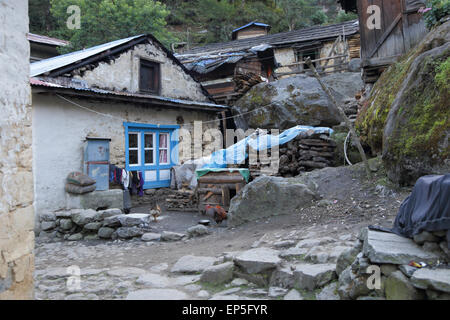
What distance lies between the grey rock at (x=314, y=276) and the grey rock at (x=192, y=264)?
4.69 feet

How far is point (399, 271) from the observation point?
2.79m

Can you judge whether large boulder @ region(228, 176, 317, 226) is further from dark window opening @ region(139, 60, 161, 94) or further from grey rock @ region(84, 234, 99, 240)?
dark window opening @ region(139, 60, 161, 94)

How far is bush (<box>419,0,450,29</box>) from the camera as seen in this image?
23.1 feet

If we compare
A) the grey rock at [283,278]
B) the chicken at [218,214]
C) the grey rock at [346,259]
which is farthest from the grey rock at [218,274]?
the chicken at [218,214]

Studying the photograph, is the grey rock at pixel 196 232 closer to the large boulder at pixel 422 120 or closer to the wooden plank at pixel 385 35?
the large boulder at pixel 422 120

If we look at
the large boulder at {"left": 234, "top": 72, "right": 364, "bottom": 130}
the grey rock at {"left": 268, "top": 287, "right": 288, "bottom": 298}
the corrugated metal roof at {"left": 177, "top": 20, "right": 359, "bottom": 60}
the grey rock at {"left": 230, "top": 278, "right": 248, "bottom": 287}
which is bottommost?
the grey rock at {"left": 230, "top": 278, "right": 248, "bottom": 287}

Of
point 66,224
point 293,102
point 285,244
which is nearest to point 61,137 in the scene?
point 66,224

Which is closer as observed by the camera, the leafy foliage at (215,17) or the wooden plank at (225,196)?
the wooden plank at (225,196)

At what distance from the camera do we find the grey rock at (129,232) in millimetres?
7442

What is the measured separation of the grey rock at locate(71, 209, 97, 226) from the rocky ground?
0.53m

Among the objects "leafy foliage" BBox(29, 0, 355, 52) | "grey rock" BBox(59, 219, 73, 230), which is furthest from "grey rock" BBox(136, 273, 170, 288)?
"leafy foliage" BBox(29, 0, 355, 52)

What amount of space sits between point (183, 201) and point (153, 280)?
606cm
